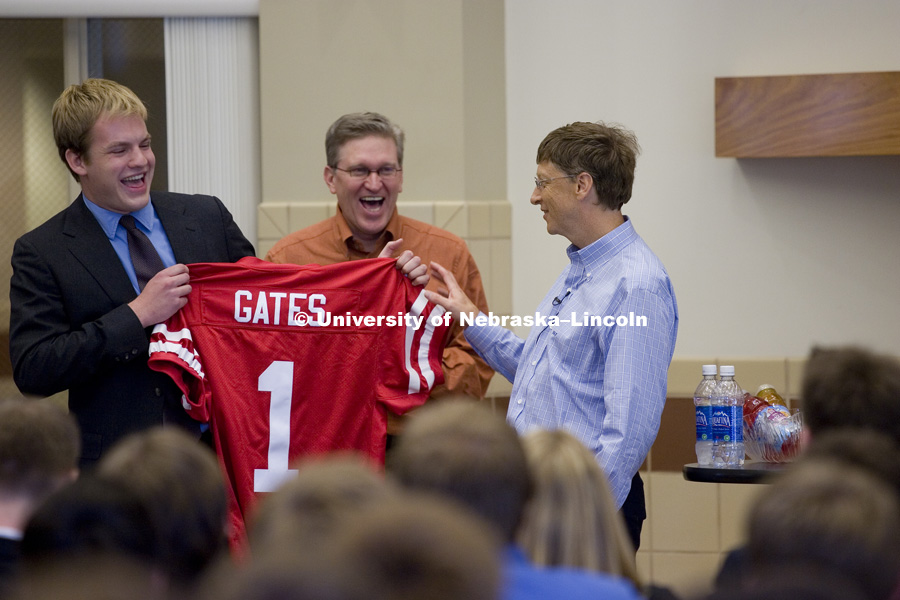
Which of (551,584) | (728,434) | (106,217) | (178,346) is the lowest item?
(728,434)

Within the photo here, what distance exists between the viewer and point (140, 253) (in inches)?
127

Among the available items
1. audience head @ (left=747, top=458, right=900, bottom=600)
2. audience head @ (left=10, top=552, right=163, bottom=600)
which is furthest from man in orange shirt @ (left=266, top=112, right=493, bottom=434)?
audience head @ (left=10, top=552, right=163, bottom=600)

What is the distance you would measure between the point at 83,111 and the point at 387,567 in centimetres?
248

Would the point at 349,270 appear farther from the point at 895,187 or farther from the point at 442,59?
the point at 895,187

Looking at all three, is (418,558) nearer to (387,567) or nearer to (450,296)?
(387,567)

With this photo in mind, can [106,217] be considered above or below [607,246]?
above

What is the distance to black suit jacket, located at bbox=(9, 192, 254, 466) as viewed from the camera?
2.98 meters

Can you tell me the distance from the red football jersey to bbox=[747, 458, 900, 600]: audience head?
6.69 feet

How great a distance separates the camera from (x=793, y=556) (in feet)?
4.42

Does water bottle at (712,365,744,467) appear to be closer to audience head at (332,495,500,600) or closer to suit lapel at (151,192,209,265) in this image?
suit lapel at (151,192,209,265)

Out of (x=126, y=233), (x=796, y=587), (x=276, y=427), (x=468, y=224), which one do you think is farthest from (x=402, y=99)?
(x=796, y=587)

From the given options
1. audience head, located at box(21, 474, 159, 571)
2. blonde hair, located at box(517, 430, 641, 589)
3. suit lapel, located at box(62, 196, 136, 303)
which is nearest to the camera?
audience head, located at box(21, 474, 159, 571)

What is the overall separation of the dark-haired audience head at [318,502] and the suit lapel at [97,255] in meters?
1.82

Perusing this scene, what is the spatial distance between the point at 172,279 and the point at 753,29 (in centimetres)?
292
